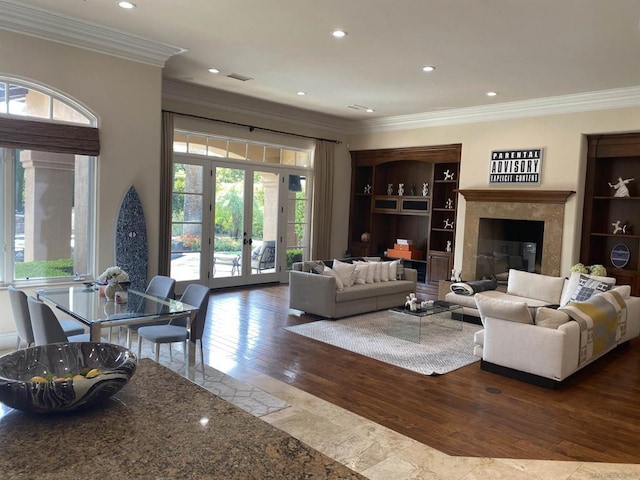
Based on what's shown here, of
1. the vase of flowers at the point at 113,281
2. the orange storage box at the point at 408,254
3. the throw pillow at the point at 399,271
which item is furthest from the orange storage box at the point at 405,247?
the vase of flowers at the point at 113,281

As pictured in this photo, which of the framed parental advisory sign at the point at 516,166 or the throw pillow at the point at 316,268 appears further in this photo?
the framed parental advisory sign at the point at 516,166

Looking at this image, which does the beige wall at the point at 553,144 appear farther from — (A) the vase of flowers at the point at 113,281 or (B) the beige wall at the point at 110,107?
(A) the vase of flowers at the point at 113,281

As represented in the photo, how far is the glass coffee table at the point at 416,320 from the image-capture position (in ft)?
19.2

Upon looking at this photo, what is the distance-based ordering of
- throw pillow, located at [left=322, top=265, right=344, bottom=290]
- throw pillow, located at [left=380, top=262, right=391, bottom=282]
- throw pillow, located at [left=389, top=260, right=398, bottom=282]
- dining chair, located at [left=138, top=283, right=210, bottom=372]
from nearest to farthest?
dining chair, located at [left=138, top=283, right=210, bottom=372]
throw pillow, located at [left=322, top=265, right=344, bottom=290]
throw pillow, located at [left=380, top=262, right=391, bottom=282]
throw pillow, located at [left=389, top=260, right=398, bottom=282]

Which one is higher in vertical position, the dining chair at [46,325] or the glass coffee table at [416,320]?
the dining chair at [46,325]

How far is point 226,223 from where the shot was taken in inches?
345

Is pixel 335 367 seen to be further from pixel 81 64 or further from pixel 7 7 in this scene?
pixel 7 7

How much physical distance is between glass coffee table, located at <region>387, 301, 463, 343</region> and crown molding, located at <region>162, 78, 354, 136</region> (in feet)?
14.7

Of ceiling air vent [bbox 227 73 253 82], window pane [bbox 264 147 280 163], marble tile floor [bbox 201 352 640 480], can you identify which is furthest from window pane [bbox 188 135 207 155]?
marble tile floor [bbox 201 352 640 480]

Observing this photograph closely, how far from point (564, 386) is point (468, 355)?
104 centimetres

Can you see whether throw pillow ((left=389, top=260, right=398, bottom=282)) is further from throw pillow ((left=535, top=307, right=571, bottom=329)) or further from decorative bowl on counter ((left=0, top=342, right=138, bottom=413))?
decorative bowl on counter ((left=0, top=342, right=138, bottom=413))

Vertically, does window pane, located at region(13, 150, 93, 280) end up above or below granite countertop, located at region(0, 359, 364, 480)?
above

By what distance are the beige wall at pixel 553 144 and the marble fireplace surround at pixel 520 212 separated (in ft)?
0.37

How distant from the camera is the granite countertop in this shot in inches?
47.6
